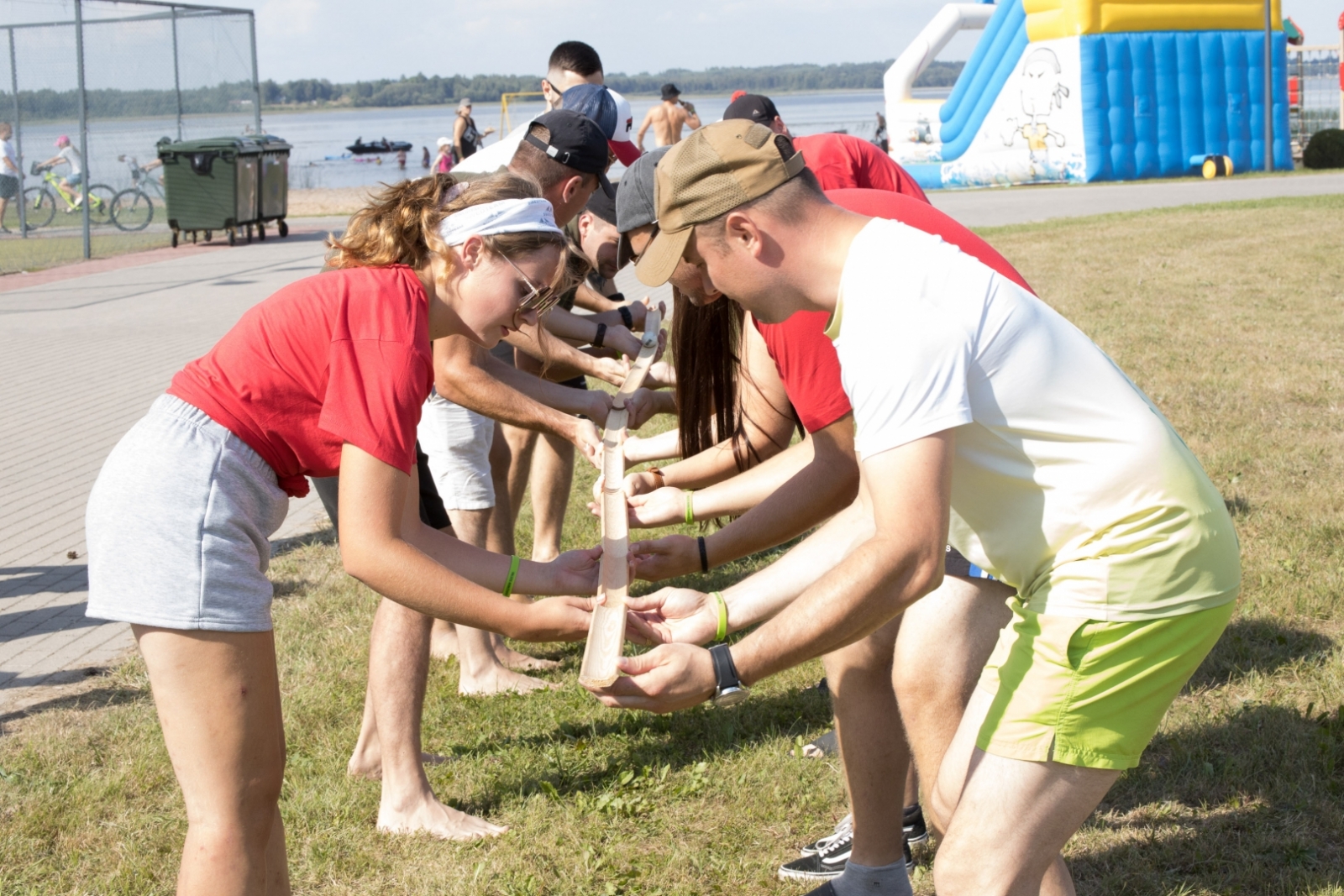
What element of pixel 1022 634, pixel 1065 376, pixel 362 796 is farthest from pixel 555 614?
pixel 362 796

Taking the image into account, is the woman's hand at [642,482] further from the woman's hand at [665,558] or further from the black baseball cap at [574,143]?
the black baseball cap at [574,143]

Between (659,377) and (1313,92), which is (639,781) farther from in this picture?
(1313,92)

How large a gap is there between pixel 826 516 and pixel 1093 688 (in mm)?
1225

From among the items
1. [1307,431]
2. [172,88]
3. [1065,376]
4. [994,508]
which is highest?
[172,88]

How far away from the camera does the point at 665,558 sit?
335 centimetres

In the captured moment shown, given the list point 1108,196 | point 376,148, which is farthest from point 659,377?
point 376,148

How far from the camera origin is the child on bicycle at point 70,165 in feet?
61.5

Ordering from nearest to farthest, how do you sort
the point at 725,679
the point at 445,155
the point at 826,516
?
1. the point at 725,679
2. the point at 826,516
3. the point at 445,155

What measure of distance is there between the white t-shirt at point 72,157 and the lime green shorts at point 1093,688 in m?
19.5

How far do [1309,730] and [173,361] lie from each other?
31.9ft

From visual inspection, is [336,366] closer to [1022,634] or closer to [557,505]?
[1022,634]

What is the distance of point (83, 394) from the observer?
9.88 m

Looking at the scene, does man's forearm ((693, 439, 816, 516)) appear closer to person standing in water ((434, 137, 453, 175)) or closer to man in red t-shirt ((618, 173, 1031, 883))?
man in red t-shirt ((618, 173, 1031, 883))

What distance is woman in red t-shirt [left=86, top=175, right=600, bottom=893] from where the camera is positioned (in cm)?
246
